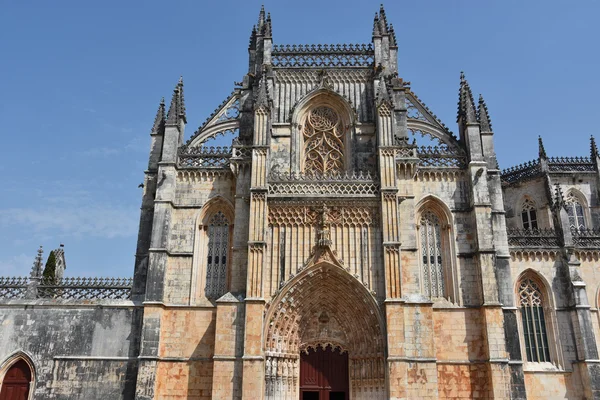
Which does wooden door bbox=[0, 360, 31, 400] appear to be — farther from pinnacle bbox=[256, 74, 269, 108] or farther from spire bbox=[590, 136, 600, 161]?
spire bbox=[590, 136, 600, 161]

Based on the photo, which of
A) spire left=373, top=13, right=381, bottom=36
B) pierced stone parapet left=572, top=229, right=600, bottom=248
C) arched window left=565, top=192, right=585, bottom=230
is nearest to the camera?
pierced stone parapet left=572, top=229, right=600, bottom=248

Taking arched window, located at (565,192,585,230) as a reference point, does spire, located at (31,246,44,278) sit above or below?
below

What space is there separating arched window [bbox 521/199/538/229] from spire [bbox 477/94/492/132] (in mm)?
8963

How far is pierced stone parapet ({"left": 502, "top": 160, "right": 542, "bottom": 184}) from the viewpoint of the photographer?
3075 centimetres

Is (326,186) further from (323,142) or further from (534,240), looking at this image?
(534,240)

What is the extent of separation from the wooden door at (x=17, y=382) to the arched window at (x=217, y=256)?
7.42m

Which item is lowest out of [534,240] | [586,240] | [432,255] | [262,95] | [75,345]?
[75,345]

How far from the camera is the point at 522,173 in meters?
31.5

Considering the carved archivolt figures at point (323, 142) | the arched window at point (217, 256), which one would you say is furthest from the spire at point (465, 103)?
the arched window at point (217, 256)

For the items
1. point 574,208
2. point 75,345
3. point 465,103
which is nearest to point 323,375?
point 75,345

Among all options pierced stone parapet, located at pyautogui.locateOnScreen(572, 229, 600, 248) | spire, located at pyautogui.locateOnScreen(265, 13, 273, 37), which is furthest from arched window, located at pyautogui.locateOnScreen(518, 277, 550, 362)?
spire, located at pyautogui.locateOnScreen(265, 13, 273, 37)

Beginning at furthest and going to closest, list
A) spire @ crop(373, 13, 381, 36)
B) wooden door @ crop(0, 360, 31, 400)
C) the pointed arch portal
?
1. spire @ crop(373, 13, 381, 36)
2. wooden door @ crop(0, 360, 31, 400)
3. the pointed arch portal

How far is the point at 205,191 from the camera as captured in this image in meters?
22.8

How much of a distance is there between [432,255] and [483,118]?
6.89 meters
